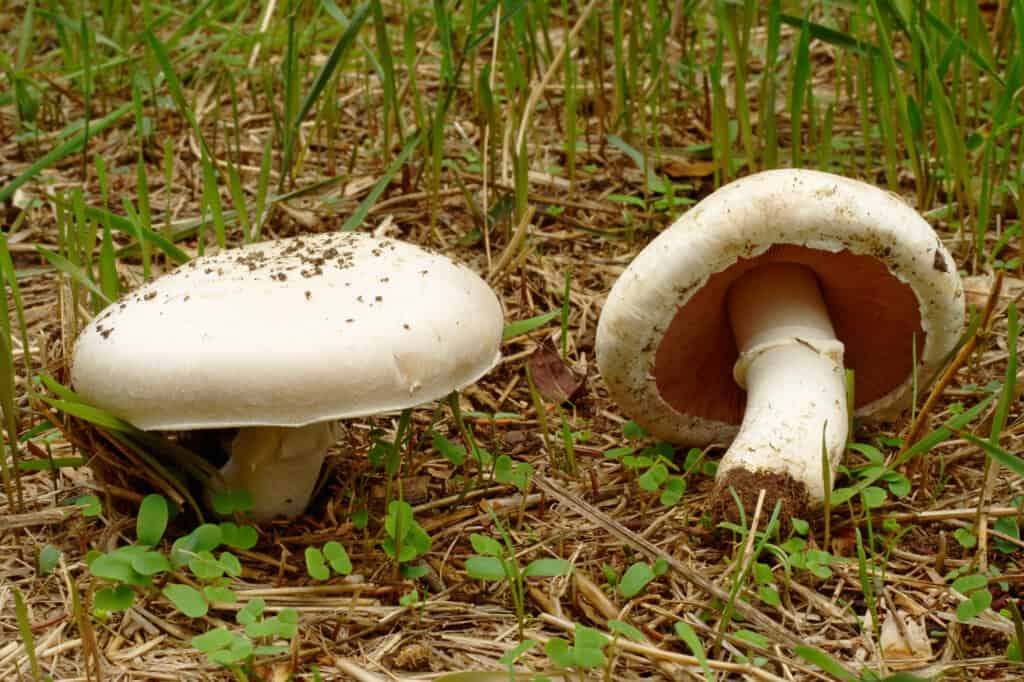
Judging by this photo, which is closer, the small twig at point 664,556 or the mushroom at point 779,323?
the small twig at point 664,556

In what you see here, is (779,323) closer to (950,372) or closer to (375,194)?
(950,372)

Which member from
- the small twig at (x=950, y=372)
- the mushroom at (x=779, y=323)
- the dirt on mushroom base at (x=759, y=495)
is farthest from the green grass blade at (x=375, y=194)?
the small twig at (x=950, y=372)

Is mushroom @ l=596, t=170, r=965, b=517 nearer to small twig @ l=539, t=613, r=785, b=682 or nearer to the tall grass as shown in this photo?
small twig @ l=539, t=613, r=785, b=682

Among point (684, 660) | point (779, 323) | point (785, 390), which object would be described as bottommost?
point (684, 660)

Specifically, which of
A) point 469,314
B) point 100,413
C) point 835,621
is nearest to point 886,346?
point 835,621

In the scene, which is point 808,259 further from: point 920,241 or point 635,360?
point 635,360

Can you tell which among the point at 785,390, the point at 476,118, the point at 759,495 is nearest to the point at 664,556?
the point at 759,495

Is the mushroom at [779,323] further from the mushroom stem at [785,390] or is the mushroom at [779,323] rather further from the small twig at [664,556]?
the small twig at [664,556]
